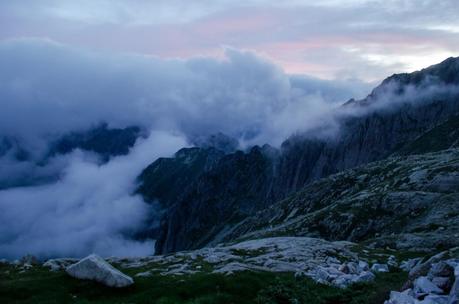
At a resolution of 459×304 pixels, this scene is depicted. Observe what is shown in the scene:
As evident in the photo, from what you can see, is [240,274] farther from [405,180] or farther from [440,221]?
[405,180]

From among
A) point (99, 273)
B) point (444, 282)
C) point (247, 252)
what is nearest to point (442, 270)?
point (444, 282)

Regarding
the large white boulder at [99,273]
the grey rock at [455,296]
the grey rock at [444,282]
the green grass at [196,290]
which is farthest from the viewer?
the large white boulder at [99,273]

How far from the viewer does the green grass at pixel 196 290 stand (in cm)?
3431

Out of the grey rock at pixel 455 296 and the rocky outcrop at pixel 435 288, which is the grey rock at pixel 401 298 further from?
the grey rock at pixel 455 296

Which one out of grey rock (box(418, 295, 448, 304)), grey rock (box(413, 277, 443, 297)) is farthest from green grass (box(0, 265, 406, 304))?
grey rock (box(418, 295, 448, 304))

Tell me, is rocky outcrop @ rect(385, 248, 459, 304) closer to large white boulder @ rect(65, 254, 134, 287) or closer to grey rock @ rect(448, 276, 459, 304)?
grey rock @ rect(448, 276, 459, 304)

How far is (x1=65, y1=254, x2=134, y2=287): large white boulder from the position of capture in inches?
1585

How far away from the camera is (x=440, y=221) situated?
10650cm

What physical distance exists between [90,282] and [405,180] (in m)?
144

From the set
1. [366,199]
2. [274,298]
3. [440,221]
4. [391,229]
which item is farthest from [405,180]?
[274,298]

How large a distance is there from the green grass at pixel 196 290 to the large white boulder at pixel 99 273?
65cm

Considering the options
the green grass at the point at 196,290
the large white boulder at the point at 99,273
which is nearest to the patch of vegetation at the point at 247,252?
the green grass at the point at 196,290

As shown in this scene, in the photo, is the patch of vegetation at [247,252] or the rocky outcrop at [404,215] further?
the rocky outcrop at [404,215]

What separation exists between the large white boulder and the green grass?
65 centimetres
